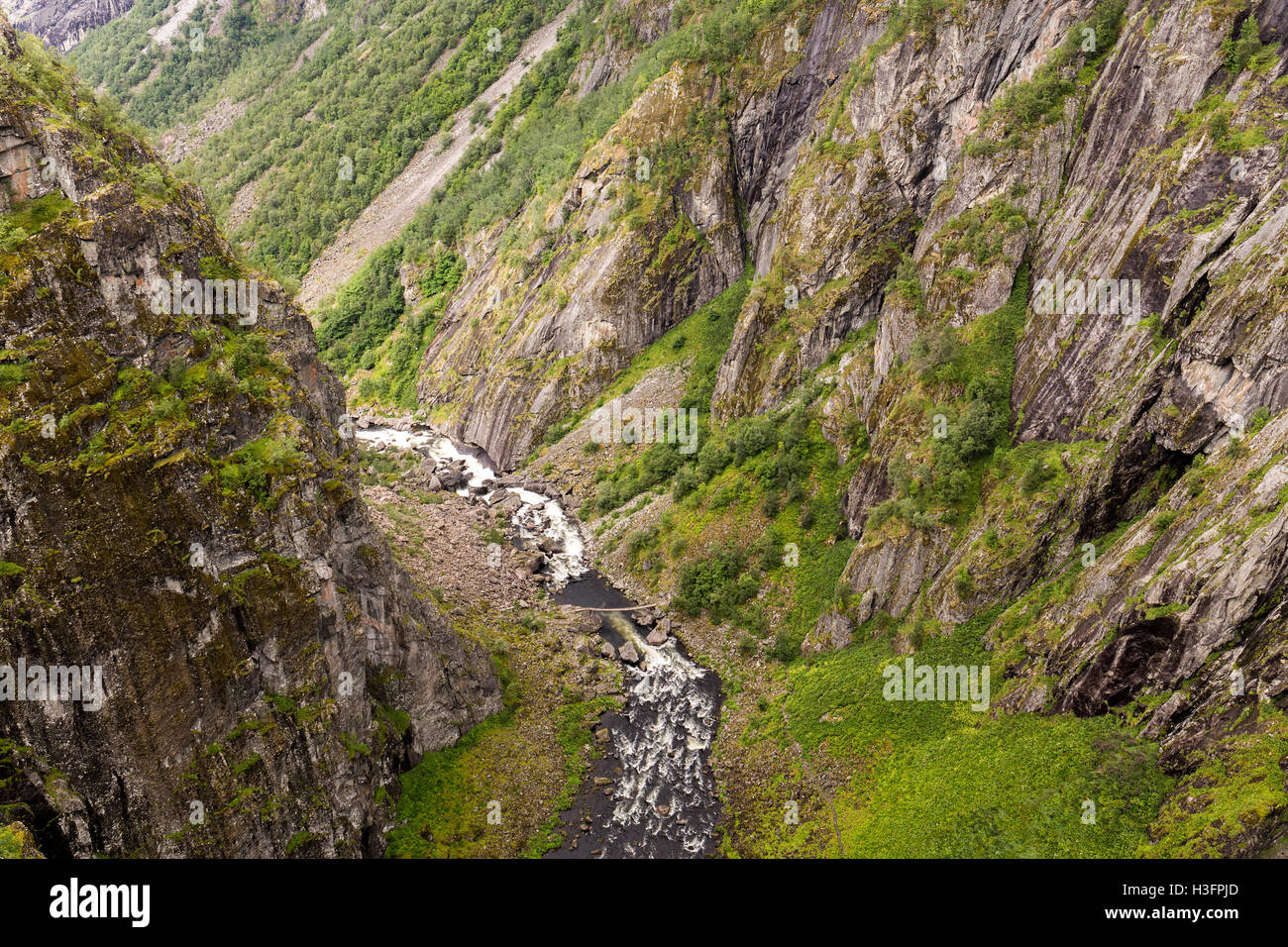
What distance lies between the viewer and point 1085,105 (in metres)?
41.6

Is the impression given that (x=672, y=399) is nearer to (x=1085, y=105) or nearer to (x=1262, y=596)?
(x=1085, y=105)

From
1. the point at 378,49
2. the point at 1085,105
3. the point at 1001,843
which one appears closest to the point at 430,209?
the point at 378,49

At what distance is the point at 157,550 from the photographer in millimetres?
24719

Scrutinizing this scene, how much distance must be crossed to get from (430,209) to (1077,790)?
354ft

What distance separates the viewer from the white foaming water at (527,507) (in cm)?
5669

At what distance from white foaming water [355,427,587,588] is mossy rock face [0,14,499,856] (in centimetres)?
2541

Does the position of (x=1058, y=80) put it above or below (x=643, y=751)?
above

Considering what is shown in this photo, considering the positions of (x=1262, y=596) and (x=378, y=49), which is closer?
(x=1262, y=596)
